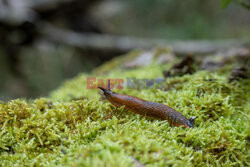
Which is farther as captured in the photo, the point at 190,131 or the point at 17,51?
the point at 17,51

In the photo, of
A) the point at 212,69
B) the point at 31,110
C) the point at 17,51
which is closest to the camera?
the point at 31,110

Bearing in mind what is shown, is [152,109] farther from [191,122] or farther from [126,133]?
[126,133]

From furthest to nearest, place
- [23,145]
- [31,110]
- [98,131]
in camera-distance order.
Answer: [31,110] < [98,131] < [23,145]

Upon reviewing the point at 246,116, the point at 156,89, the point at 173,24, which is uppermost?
the point at 173,24

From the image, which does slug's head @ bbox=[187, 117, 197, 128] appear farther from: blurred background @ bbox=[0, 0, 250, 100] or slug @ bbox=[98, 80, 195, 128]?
blurred background @ bbox=[0, 0, 250, 100]

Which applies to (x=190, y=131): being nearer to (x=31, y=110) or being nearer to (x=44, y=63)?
(x=31, y=110)

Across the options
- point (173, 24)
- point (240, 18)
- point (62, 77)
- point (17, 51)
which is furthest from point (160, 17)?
point (17, 51)

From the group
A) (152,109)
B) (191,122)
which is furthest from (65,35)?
(191,122)
